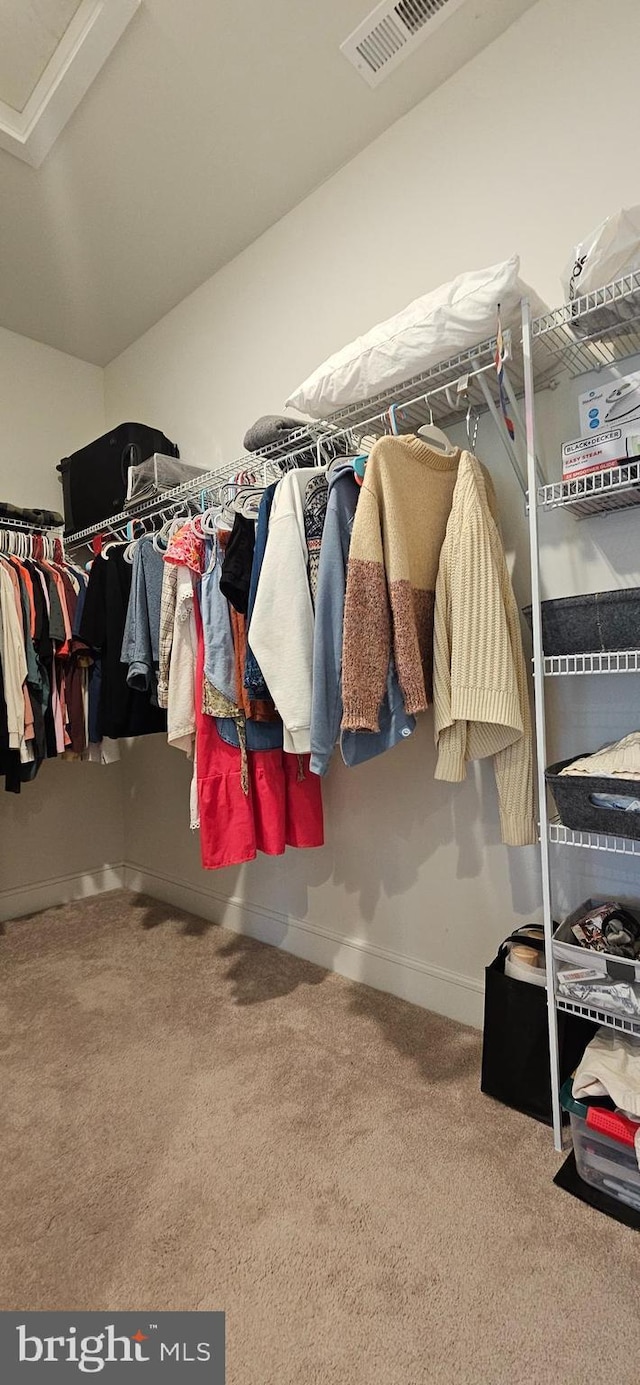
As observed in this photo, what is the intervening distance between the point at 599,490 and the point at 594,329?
398mm

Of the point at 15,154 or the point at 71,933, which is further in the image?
the point at 71,933

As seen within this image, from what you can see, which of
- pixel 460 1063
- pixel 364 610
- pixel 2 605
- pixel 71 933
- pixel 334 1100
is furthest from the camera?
pixel 71 933

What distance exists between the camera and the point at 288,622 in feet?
5.11

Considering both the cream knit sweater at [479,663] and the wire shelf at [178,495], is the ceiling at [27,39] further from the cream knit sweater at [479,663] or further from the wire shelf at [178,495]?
the cream knit sweater at [479,663]

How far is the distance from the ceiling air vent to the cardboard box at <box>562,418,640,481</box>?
1259mm

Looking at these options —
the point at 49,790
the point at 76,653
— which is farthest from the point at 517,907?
the point at 49,790

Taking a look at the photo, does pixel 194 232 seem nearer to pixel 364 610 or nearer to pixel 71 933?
pixel 364 610

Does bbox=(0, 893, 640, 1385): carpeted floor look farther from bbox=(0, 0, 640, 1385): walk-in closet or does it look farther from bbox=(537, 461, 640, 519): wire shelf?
bbox=(537, 461, 640, 519): wire shelf

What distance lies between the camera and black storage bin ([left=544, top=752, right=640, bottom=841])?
117 cm

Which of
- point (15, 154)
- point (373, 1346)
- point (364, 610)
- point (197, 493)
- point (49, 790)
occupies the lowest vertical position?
point (373, 1346)

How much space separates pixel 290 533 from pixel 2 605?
129 centimetres

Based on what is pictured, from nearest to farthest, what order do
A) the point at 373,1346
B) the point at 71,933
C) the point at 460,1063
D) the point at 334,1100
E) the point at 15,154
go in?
the point at 373,1346, the point at 334,1100, the point at 460,1063, the point at 15,154, the point at 71,933

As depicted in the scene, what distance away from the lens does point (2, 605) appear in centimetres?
225

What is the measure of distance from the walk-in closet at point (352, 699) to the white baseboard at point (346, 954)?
0.05 feet
